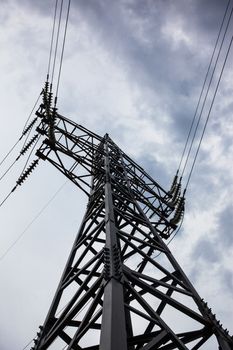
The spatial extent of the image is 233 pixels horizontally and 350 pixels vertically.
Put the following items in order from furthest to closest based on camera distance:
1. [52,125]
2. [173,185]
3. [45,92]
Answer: [173,185], [45,92], [52,125]

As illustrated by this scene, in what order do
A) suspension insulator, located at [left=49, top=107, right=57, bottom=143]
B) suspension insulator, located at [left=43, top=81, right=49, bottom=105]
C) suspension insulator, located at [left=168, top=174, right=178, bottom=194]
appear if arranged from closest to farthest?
suspension insulator, located at [left=49, top=107, right=57, bottom=143], suspension insulator, located at [left=43, top=81, right=49, bottom=105], suspension insulator, located at [left=168, top=174, right=178, bottom=194]

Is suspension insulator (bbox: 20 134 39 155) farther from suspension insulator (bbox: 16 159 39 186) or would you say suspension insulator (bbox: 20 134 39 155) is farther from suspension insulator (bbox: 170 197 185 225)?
suspension insulator (bbox: 170 197 185 225)

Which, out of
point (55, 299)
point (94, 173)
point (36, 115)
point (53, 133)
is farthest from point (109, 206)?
point (36, 115)

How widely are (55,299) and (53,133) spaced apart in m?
6.63

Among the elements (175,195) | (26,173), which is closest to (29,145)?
(26,173)

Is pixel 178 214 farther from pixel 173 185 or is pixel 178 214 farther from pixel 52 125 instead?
pixel 52 125

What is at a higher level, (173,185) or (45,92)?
(173,185)

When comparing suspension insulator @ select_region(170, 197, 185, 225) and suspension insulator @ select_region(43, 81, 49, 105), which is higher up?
suspension insulator @ select_region(43, 81, 49, 105)

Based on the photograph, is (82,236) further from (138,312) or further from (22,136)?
(22,136)

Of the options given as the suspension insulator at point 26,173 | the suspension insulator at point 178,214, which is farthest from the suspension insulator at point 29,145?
the suspension insulator at point 178,214

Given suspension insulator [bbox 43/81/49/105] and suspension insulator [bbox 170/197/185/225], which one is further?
suspension insulator [bbox 43/81/49/105]

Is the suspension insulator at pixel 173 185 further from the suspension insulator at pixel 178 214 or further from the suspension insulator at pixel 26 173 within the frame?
the suspension insulator at pixel 26 173

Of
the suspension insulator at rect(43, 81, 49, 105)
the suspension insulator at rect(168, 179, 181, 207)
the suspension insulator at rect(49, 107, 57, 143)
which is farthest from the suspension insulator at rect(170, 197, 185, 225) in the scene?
the suspension insulator at rect(43, 81, 49, 105)

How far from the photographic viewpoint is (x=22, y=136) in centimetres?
1554
